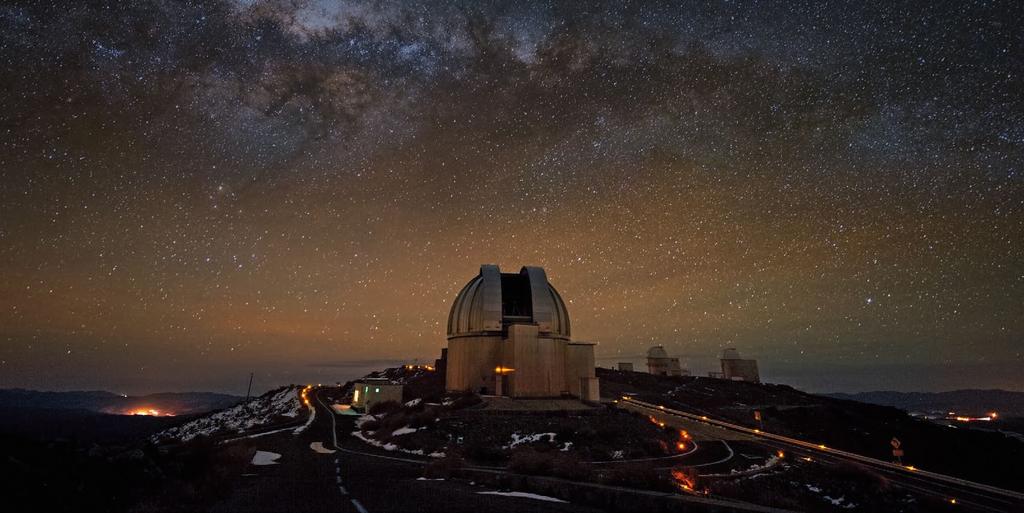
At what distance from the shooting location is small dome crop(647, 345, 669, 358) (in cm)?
7431

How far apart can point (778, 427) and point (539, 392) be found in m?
22.3

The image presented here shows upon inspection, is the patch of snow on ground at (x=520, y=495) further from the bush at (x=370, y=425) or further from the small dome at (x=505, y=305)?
the small dome at (x=505, y=305)

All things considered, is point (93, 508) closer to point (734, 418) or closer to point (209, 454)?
point (209, 454)

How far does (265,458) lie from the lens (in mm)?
16531

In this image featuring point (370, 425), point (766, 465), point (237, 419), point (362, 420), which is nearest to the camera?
point (766, 465)

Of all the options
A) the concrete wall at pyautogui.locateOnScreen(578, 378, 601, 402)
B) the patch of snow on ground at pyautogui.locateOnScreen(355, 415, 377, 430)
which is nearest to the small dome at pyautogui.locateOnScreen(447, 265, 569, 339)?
the concrete wall at pyautogui.locateOnScreen(578, 378, 601, 402)

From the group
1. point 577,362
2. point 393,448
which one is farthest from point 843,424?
point 393,448

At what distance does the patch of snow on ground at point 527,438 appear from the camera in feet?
67.2

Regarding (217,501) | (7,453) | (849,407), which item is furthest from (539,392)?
(849,407)

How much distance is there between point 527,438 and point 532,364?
11757mm

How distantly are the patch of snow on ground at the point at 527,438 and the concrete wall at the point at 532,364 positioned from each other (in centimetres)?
1034

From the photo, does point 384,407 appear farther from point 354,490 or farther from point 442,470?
point 354,490

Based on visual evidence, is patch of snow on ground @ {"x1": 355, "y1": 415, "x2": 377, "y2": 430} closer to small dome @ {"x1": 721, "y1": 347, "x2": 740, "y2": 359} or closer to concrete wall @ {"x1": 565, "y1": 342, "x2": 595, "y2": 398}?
concrete wall @ {"x1": 565, "y1": 342, "x2": 595, "y2": 398}

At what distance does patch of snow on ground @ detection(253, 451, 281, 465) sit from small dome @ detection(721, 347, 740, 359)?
70566 mm
